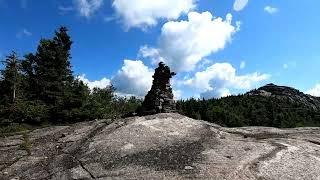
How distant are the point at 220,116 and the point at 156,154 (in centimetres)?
12531

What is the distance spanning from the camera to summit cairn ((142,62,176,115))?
2495 centimetres

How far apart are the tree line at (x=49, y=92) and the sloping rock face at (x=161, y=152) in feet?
45.6

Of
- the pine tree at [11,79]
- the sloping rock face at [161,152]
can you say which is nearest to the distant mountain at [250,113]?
the pine tree at [11,79]

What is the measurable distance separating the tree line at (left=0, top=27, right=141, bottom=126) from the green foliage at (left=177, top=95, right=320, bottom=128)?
166 feet

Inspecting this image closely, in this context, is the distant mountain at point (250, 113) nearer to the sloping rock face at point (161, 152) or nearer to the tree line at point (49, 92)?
the tree line at point (49, 92)

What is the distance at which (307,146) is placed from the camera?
18.7 metres

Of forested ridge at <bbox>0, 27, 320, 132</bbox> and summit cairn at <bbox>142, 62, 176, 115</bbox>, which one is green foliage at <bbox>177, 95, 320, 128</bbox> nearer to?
forested ridge at <bbox>0, 27, 320, 132</bbox>

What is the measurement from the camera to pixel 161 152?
55.9ft

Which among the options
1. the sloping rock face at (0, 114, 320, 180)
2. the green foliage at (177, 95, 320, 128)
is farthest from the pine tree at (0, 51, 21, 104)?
the green foliage at (177, 95, 320, 128)

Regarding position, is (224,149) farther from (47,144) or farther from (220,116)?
(220,116)

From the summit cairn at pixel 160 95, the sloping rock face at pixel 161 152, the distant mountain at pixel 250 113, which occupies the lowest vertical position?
the sloping rock face at pixel 161 152

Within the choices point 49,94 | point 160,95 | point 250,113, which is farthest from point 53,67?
point 250,113

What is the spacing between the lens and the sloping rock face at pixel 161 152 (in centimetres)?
1510

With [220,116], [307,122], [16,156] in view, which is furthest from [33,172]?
[307,122]
